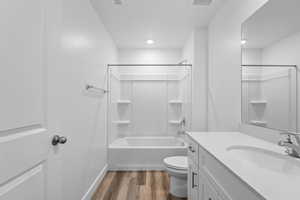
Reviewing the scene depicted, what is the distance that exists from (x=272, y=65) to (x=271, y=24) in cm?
34

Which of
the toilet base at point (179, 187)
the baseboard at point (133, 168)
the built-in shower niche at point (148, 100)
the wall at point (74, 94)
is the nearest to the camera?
the wall at point (74, 94)

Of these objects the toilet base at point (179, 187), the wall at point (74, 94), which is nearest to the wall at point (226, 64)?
the toilet base at point (179, 187)

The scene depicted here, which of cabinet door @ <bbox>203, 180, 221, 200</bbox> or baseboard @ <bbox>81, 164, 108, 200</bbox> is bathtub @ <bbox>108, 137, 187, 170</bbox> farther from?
cabinet door @ <bbox>203, 180, 221, 200</bbox>

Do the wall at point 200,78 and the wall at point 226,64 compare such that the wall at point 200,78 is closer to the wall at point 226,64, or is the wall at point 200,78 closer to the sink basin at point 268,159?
the wall at point 226,64

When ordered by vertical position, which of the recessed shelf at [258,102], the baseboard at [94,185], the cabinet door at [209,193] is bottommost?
the baseboard at [94,185]

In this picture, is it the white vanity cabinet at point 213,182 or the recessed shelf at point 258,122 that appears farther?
the recessed shelf at point 258,122

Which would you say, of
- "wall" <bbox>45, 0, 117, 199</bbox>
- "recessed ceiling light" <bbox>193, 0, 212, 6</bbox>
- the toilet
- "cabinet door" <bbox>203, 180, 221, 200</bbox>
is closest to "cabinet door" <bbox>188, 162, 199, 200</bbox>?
"cabinet door" <bbox>203, 180, 221, 200</bbox>

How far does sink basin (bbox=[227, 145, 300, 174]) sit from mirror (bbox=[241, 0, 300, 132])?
10.1 inches

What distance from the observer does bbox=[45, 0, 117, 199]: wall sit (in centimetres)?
97

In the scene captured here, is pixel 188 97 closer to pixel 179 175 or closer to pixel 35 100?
pixel 179 175

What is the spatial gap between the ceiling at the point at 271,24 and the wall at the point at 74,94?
1512mm

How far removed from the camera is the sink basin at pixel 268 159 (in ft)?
3.24

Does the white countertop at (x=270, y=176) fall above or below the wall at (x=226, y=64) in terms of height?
below

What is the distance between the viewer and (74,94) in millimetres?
1710
